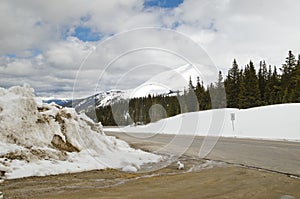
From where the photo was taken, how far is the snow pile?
7703 millimetres

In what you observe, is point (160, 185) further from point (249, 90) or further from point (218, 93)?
point (218, 93)

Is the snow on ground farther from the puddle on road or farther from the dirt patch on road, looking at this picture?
the dirt patch on road

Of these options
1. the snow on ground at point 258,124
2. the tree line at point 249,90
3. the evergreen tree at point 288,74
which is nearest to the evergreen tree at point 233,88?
the tree line at point 249,90

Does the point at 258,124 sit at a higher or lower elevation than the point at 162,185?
higher

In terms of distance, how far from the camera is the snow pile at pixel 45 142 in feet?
25.3

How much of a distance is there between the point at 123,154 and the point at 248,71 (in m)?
44.1

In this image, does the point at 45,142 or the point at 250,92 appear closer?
the point at 45,142

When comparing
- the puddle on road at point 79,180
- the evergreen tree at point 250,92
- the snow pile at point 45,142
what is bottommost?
the puddle on road at point 79,180

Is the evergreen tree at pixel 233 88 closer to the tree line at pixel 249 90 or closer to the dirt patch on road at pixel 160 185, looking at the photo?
the tree line at pixel 249 90

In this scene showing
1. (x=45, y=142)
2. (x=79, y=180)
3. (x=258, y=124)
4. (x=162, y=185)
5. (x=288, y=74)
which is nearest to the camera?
(x=162, y=185)

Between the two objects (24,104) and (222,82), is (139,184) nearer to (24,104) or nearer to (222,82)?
(24,104)

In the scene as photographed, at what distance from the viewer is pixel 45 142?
907 cm

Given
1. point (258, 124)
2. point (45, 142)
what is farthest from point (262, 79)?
point (45, 142)

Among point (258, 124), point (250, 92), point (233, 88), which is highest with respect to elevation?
point (233, 88)
